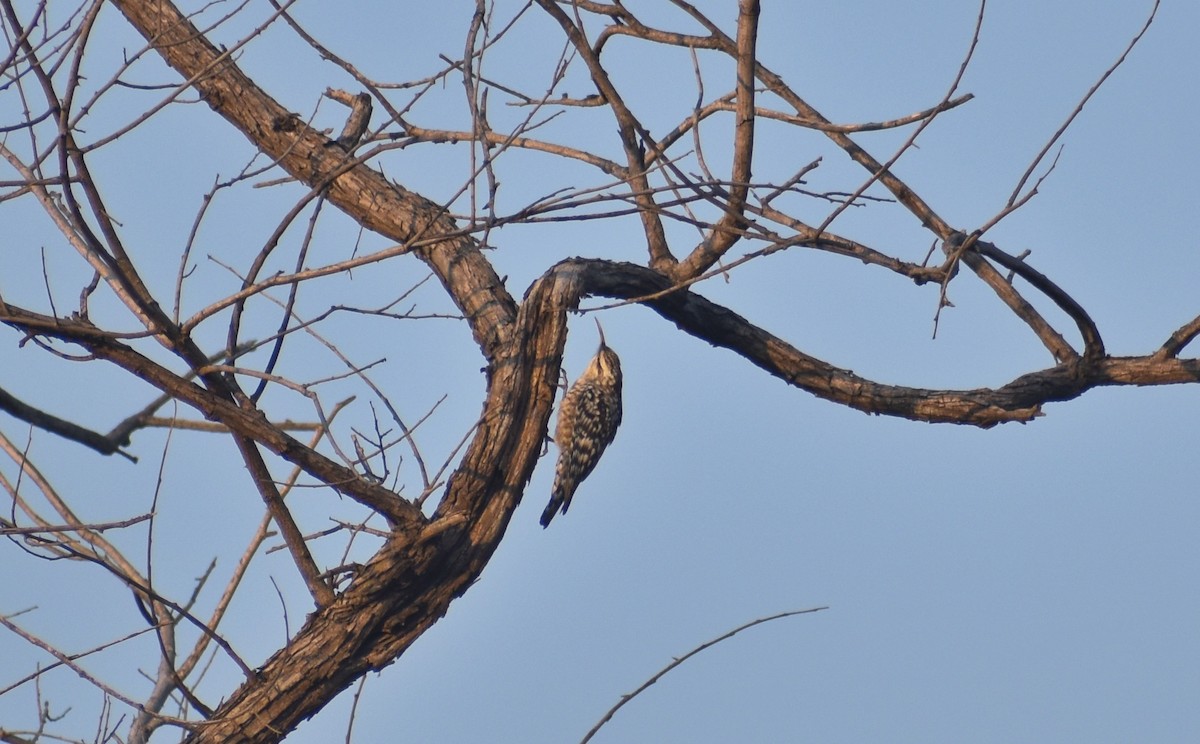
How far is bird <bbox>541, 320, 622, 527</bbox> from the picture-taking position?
6.66 meters

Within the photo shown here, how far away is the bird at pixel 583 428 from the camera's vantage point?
666 centimetres

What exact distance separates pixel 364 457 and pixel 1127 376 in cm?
304

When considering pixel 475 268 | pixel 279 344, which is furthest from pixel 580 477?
pixel 279 344

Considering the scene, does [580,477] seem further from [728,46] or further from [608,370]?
[728,46]

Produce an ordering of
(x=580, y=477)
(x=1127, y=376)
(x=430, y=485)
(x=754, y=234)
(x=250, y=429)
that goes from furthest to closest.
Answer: (x=580, y=477)
(x=1127, y=376)
(x=754, y=234)
(x=430, y=485)
(x=250, y=429)

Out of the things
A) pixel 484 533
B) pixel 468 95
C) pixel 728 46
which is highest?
pixel 728 46

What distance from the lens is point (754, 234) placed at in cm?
404

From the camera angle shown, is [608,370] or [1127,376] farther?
[608,370]

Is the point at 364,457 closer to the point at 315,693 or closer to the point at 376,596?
the point at 376,596

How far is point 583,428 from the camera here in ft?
22.3

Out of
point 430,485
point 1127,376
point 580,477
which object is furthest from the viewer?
point 580,477

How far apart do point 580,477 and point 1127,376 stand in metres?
2.97

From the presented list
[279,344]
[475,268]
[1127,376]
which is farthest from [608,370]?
[279,344]

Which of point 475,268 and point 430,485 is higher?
point 475,268
